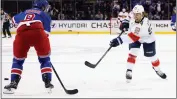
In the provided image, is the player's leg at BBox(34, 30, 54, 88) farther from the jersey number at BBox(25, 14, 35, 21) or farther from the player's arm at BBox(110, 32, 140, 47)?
the player's arm at BBox(110, 32, 140, 47)

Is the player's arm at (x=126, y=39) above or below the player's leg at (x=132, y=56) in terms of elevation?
above

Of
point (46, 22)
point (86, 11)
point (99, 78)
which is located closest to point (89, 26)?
point (86, 11)

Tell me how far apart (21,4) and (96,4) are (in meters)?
2.70

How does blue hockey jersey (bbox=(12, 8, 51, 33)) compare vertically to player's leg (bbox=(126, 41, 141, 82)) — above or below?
above

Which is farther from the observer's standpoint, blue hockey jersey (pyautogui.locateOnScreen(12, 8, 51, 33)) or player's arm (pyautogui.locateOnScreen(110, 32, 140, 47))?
player's arm (pyautogui.locateOnScreen(110, 32, 140, 47))

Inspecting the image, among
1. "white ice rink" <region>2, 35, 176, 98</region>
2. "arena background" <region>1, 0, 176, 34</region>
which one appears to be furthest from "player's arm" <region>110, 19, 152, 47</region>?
"arena background" <region>1, 0, 176, 34</region>

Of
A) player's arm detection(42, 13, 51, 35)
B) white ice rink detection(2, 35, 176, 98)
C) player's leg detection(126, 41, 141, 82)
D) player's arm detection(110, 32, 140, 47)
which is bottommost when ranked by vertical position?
white ice rink detection(2, 35, 176, 98)

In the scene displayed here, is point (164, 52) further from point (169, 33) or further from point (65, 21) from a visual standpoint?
point (65, 21)

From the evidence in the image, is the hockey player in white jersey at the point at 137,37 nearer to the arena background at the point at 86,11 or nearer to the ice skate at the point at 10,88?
the ice skate at the point at 10,88

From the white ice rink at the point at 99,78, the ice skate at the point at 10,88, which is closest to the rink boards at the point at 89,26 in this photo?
the white ice rink at the point at 99,78

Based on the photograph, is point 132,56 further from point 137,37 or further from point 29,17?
point 29,17

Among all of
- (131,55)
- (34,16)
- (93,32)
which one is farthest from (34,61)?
(93,32)

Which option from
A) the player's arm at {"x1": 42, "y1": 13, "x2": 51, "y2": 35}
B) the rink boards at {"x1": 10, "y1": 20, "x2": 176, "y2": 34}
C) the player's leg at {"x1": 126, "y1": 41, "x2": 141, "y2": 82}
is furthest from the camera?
the rink boards at {"x1": 10, "y1": 20, "x2": 176, "y2": 34}

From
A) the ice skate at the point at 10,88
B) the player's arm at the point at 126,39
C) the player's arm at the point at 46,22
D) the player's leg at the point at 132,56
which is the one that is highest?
the player's arm at the point at 46,22
